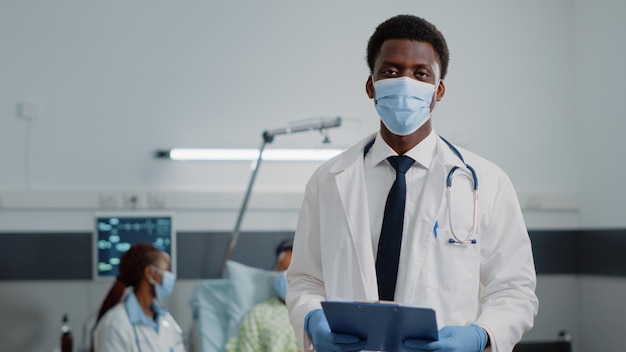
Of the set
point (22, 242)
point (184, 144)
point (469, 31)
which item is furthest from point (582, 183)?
point (22, 242)

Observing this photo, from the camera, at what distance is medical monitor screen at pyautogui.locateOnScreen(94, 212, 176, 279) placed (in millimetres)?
4535

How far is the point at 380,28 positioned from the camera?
185 cm

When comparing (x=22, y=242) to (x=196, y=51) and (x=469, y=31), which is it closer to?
(x=196, y=51)

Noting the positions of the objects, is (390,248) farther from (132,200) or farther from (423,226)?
(132,200)

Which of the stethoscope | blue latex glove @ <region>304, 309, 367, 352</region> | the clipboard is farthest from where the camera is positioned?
the stethoscope

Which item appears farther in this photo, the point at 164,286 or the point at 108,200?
the point at 108,200

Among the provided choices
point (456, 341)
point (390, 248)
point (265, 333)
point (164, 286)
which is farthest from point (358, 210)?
point (265, 333)

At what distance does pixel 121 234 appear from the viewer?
4555 mm

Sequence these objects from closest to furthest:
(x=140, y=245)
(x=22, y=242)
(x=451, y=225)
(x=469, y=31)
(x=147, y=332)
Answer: (x=451, y=225)
(x=147, y=332)
(x=140, y=245)
(x=22, y=242)
(x=469, y=31)

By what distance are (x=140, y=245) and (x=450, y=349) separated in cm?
264

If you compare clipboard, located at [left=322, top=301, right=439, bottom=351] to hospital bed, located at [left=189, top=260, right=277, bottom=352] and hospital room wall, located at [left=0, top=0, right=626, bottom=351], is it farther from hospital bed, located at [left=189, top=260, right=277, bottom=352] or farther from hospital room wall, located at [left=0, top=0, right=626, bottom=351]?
hospital room wall, located at [left=0, top=0, right=626, bottom=351]

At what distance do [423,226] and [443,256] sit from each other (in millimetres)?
74

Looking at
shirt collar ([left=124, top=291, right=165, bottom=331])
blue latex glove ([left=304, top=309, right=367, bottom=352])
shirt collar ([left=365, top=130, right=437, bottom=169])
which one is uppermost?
shirt collar ([left=365, top=130, right=437, bottom=169])

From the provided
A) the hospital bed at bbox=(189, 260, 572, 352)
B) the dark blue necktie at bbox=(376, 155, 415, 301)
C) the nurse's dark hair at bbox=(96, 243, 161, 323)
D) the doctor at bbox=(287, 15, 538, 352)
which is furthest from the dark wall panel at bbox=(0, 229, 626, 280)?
the dark blue necktie at bbox=(376, 155, 415, 301)
